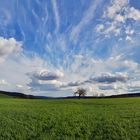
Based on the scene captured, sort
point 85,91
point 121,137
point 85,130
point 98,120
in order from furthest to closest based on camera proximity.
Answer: point 85,91
point 98,120
point 85,130
point 121,137

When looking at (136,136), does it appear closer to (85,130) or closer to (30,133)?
(85,130)

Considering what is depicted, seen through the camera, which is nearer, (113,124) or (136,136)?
(136,136)

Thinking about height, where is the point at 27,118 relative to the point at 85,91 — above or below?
below

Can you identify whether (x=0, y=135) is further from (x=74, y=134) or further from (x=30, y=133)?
(x=74, y=134)

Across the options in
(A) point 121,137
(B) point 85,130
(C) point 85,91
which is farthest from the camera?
(C) point 85,91

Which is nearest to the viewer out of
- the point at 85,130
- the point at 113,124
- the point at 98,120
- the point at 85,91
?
the point at 85,130

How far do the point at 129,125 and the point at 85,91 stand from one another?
112047 millimetres

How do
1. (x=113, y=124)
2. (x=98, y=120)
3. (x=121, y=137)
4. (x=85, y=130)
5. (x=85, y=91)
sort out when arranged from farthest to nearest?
(x=85, y=91) < (x=98, y=120) < (x=113, y=124) < (x=85, y=130) < (x=121, y=137)

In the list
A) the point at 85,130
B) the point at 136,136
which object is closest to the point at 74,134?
the point at 85,130

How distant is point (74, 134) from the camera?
2311 cm

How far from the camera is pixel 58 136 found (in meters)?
22.6

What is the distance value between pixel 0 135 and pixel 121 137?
1038 cm

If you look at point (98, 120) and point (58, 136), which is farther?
point (98, 120)

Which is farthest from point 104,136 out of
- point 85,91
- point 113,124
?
point 85,91
